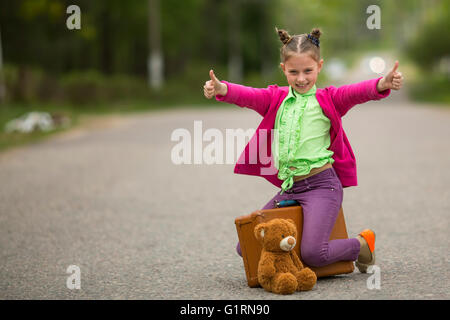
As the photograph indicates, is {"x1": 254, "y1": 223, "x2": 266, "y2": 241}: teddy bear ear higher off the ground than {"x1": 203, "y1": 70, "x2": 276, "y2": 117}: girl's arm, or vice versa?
{"x1": 203, "y1": 70, "x2": 276, "y2": 117}: girl's arm

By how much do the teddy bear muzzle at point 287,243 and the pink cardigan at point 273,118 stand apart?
0.48 meters

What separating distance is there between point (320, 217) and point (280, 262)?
14.1 inches

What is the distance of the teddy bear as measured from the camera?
4.06m

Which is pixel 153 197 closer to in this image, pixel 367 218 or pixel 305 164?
pixel 367 218

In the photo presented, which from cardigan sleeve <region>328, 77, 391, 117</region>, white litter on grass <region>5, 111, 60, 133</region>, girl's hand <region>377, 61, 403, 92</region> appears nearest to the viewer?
girl's hand <region>377, 61, 403, 92</region>

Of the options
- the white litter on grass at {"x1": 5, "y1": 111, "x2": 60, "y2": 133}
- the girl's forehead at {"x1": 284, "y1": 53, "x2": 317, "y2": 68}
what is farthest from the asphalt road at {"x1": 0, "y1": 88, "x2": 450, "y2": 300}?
the white litter on grass at {"x1": 5, "y1": 111, "x2": 60, "y2": 133}

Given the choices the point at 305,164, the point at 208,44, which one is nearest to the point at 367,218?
the point at 305,164

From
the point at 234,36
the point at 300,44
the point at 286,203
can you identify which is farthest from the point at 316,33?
the point at 234,36

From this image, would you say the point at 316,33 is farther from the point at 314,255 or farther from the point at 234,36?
the point at 234,36

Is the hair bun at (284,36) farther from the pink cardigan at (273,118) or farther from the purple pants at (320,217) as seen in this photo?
the purple pants at (320,217)

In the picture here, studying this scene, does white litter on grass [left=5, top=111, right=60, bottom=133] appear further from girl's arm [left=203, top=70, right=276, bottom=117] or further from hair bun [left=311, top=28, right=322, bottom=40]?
hair bun [left=311, top=28, right=322, bottom=40]

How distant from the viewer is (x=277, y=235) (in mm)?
4066

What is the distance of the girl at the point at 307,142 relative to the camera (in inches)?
167

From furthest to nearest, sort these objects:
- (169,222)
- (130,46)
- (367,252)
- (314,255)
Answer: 1. (130,46)
2. (169,222)
3. (367,252)
4. (314,255)
